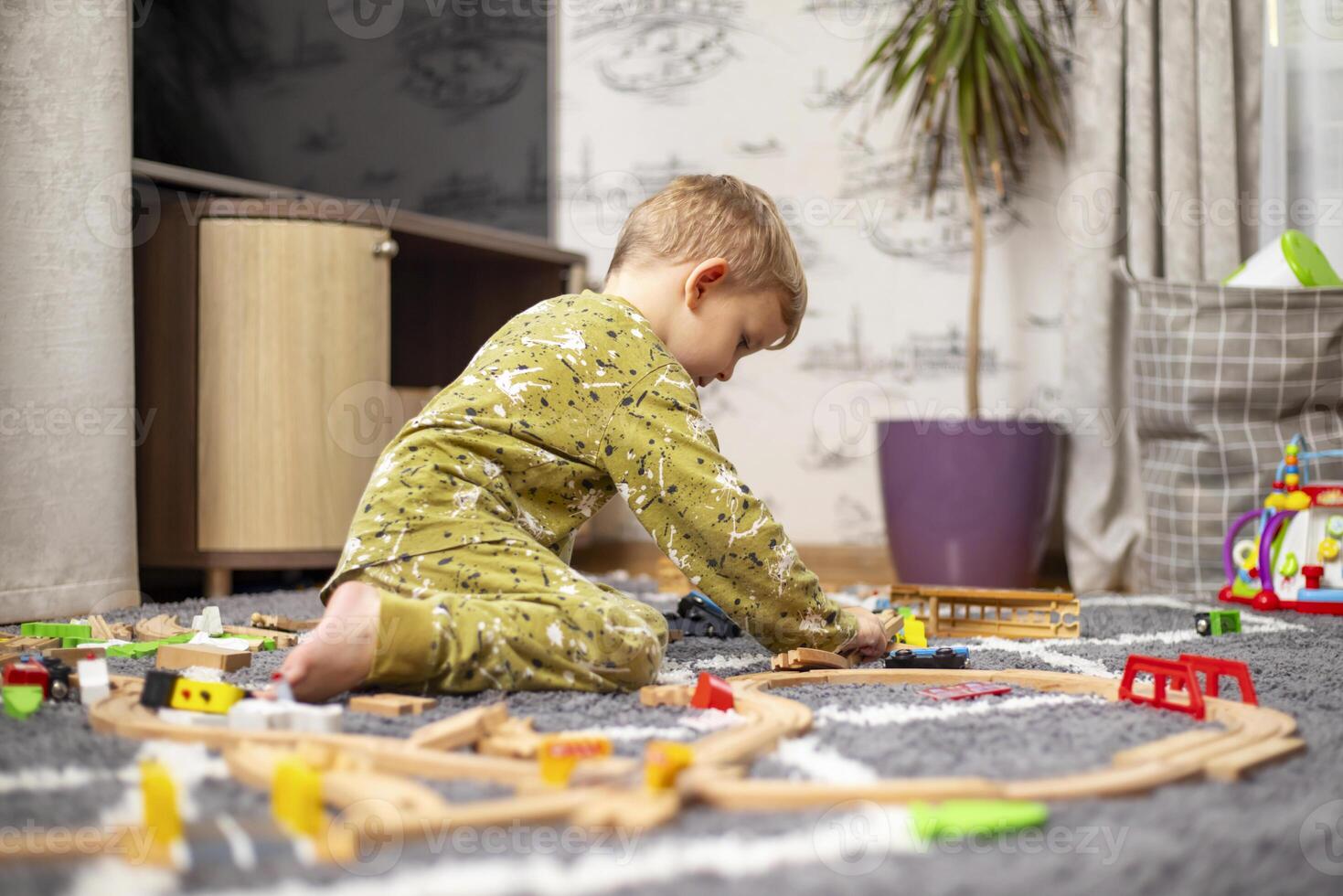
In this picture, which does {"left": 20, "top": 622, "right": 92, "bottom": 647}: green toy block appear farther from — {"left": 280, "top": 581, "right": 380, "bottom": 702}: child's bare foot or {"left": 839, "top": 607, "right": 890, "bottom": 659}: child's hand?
{"left": 839, "top": 607, "right": 890, "bottom": 659}: child's hand

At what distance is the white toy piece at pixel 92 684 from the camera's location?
0.92m

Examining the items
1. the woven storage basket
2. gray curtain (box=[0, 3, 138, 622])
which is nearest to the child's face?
gray curtain (box=[0, 3, 138, 622])

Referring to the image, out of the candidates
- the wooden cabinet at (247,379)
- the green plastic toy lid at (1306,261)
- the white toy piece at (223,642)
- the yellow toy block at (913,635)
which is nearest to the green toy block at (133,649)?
the white toy piece at (223,642)

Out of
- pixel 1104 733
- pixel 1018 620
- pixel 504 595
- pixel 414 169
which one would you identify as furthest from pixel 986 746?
pixel 414 169

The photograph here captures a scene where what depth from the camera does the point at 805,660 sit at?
3.70 feet

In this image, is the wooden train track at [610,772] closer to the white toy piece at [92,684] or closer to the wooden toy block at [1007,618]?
the white toy piece at [92,684]

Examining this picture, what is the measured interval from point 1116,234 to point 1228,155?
242mm

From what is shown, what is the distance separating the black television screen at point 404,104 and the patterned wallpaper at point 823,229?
0.16 metres

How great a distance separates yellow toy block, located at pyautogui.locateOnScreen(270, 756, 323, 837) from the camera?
590 mm

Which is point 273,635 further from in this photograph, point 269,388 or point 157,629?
point 269,388

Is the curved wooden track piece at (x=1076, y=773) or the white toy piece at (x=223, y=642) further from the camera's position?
the white toy piece at (x=223, y=642)

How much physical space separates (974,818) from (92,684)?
0.68 metres

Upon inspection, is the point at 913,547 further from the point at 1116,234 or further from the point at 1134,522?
the point at 1116,234

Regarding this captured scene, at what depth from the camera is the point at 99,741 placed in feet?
2.62
